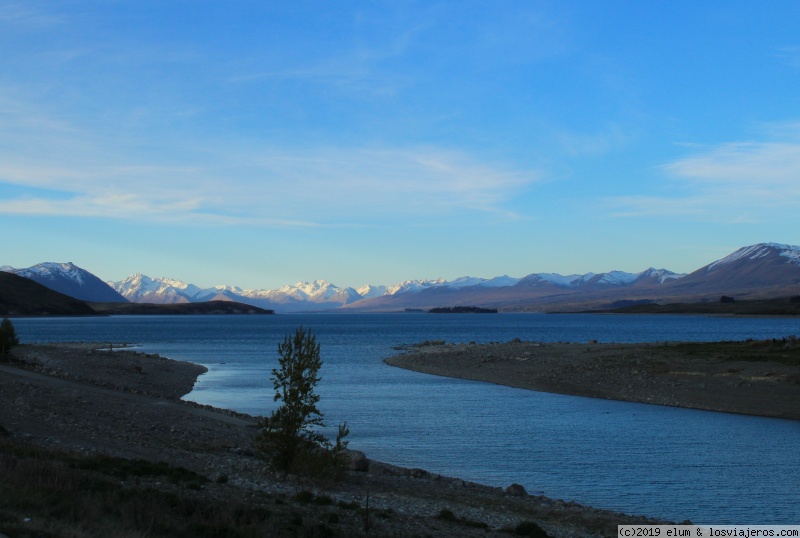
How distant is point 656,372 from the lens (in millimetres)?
45062

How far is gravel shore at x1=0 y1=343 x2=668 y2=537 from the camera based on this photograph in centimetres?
1437

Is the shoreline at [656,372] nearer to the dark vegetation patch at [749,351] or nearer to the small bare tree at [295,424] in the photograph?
the dark vegetation patch at [749,351]

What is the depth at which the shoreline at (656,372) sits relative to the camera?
3566 centimetres

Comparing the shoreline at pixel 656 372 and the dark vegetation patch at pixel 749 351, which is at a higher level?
the dark vegetation patch at pixel 749 351

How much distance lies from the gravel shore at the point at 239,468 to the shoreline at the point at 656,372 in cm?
2084

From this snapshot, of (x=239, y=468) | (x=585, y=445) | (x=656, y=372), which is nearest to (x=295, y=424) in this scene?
(x=239, y=468)

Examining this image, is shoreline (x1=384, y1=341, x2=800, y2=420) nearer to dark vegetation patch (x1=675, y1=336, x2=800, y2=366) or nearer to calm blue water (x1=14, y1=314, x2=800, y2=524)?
dark vegetation patch (x1=675, y1=336, x2=800, y2=366)

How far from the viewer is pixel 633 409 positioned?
115 feet

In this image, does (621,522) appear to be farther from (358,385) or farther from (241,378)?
(241,378)

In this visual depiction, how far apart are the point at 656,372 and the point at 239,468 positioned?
33.8 m

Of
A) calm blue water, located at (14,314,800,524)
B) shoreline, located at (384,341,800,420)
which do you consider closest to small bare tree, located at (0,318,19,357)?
calm blue water, located at (14,314,800,524)

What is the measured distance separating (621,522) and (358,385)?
31.6 metres

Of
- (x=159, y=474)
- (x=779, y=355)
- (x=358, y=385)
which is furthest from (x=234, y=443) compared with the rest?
(x=779, y=355)

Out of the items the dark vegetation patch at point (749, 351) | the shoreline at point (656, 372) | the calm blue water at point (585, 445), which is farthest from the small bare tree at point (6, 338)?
the dark vegetation patch at point (749, 351)
